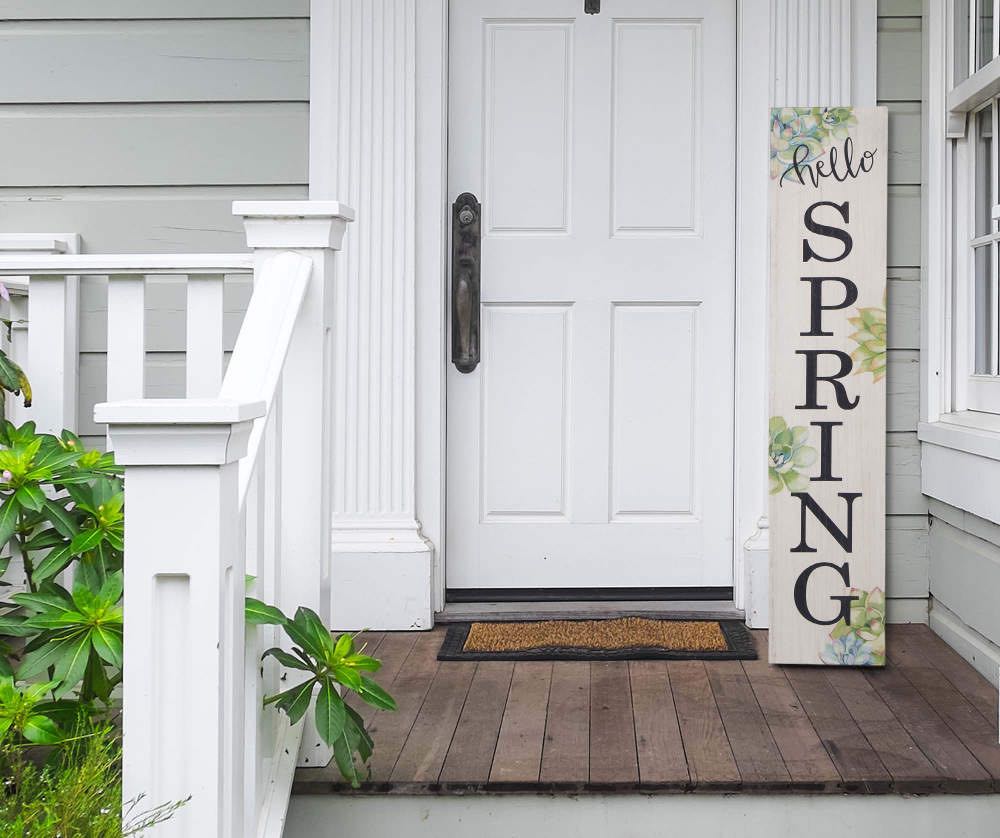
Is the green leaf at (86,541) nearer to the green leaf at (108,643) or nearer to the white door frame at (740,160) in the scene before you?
the green leaf at (108,643)

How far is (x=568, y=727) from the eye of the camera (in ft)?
6.51

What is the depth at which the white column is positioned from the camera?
8.67 feet

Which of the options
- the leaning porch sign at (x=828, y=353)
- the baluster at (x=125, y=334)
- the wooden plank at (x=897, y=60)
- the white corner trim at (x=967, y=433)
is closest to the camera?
the baluster at (x=125, y=334)

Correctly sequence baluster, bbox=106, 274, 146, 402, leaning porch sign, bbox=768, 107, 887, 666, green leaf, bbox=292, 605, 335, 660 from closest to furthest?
1. green leaf, bbox=292, 605, 335, 660
2. baluster, bbox=106, 274, 146, 402
3. leaning porch sign, bbox=768, 107, 887, 666

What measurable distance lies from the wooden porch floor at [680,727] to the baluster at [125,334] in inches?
31.3

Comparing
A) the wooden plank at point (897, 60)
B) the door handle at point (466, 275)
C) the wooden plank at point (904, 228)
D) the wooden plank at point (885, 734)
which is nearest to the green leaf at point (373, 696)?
the wooden plank at point (885, 734)

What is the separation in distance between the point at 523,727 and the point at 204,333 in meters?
0.94

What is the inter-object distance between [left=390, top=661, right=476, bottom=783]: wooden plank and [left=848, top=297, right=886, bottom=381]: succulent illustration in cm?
113

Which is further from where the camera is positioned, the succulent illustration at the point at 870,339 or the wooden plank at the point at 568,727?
the succulent illustration at the point at 870,339

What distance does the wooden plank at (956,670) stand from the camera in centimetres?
212

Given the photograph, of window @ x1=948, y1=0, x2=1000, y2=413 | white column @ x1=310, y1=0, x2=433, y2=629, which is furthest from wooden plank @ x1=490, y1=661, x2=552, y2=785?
window @ x1=948, y1=0, x2=1000, y2=413

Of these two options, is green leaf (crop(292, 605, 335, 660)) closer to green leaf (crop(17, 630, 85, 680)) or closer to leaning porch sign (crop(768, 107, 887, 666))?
green leaf (crop(17, 630, 85, 680))

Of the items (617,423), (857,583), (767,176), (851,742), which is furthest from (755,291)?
(851,742)

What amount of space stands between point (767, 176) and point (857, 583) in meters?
1.04
